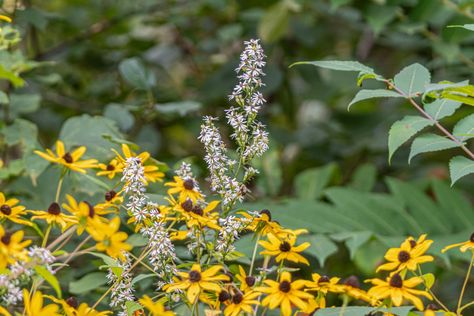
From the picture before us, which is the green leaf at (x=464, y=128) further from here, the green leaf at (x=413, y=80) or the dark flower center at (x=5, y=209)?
the dark flower center at (x=5, y=209)

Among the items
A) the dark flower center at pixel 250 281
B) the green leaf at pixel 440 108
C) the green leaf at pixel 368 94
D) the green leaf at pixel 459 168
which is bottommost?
the dark flower center at pixel 250 281

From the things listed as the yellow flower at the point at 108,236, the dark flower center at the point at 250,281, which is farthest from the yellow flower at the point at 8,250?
the dark flower center at the point at 250,281

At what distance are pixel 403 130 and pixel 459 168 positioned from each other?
11 cm

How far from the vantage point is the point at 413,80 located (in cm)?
130

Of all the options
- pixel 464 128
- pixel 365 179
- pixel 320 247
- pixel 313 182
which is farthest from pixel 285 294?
pixel 365 179

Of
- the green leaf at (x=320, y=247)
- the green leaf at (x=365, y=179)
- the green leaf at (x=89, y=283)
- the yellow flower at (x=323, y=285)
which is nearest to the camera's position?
the yellow flower at (x=323, y=285)

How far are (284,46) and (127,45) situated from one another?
26.1 inches

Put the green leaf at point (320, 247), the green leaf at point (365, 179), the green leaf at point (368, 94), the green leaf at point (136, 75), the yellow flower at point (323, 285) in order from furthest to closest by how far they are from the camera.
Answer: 1. the green leaf at point (365, 179)
2. the green leaf at point (136, 75)
3. the green leaf at point (320, 247)
4. the green leaf at point (368, 94)
5. the yellow flower at point (323, 285)

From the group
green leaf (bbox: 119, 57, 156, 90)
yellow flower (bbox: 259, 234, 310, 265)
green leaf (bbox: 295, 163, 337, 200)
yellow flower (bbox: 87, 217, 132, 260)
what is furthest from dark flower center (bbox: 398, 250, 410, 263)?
green leaf (bbox: 295, 163, 337, 200)

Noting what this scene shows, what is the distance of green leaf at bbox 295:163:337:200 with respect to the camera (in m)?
2.41

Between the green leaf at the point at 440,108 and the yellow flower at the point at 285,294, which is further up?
the green leaf at the point at 440,108

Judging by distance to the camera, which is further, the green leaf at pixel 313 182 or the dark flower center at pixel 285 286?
the green leaf at pixel 313 182

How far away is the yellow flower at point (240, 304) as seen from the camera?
3.18ft

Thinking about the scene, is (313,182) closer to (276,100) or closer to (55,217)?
(276,100)
